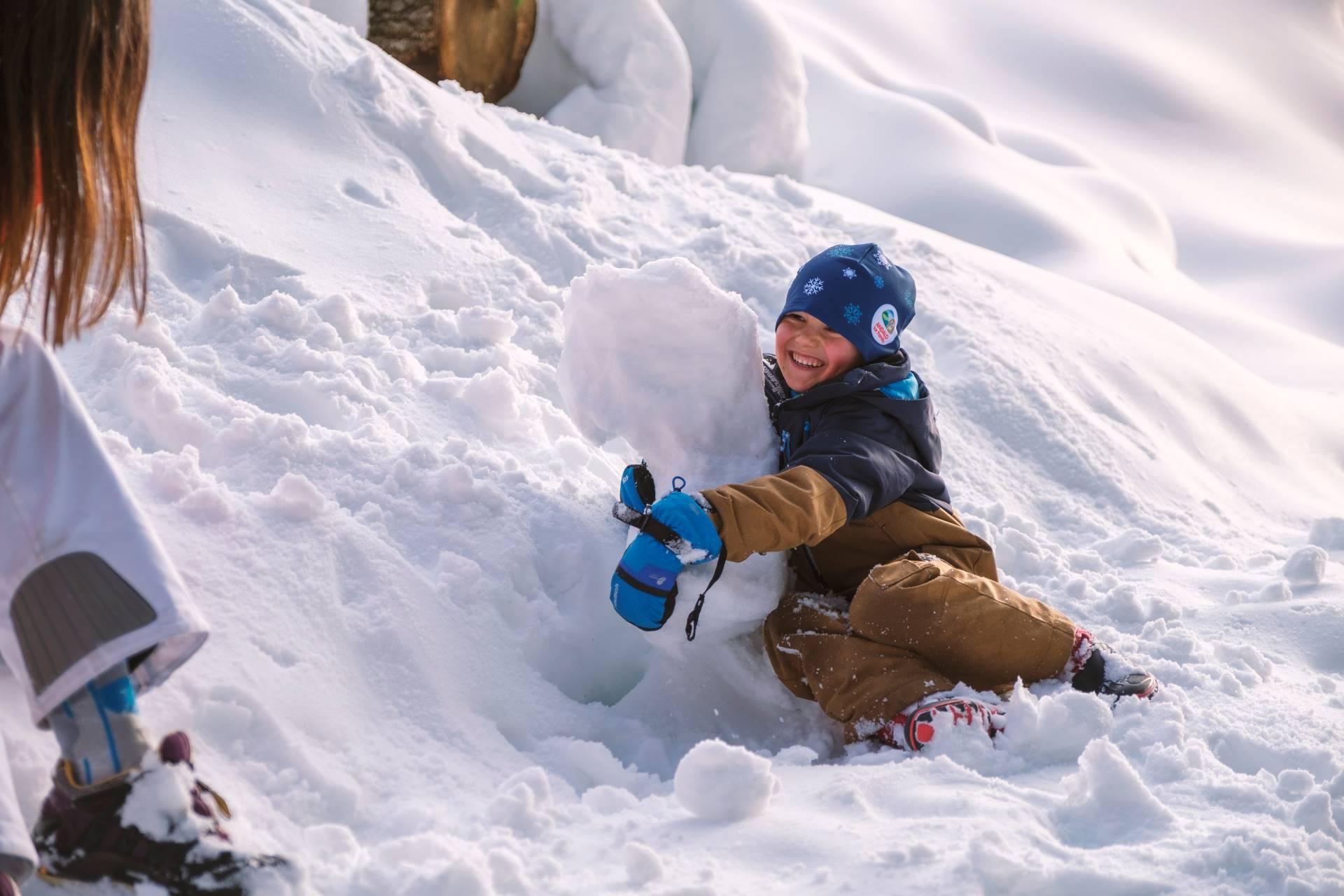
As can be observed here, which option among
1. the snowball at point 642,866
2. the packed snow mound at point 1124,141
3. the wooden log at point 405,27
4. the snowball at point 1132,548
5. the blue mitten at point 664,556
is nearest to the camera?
the snowball at point 642,866

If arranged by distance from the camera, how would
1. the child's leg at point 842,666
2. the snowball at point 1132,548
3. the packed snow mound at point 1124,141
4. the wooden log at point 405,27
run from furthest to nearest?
the packed snow mound at point 1124,141
the wooden log at point 405,27
the snowball at point 1132,548
the child's leg at point 842,666

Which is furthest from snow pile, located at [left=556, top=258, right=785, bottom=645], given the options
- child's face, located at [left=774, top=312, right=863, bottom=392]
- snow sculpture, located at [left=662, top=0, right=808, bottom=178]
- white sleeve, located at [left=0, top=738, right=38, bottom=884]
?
snow sculpture, located at [left=662, top=0, right=808, bottom=178]

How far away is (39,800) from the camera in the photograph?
136 centimetres

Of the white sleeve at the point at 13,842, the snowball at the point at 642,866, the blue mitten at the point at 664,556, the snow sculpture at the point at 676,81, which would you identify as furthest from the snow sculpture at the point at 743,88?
the white sleeve at the point at 13,842

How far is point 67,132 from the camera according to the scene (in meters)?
1.26

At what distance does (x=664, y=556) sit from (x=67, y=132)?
982mm

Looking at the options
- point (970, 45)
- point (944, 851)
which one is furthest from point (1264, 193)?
point (944, 851)

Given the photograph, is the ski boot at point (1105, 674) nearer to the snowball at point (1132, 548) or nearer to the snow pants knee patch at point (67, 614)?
the snowball at point (1132, 548)

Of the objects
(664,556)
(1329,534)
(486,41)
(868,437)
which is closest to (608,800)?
(664,556)

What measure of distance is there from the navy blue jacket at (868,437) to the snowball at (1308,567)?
3.45 feet

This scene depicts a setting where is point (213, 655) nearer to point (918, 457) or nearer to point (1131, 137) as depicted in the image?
point (918, 457)

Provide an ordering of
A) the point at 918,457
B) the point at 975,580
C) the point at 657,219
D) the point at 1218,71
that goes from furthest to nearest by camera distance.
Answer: the point at 1218,71
the point at 657,219
the point at 918,457
the point at 975,580

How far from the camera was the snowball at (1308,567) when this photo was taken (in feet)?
8.93

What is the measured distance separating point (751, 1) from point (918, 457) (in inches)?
206
